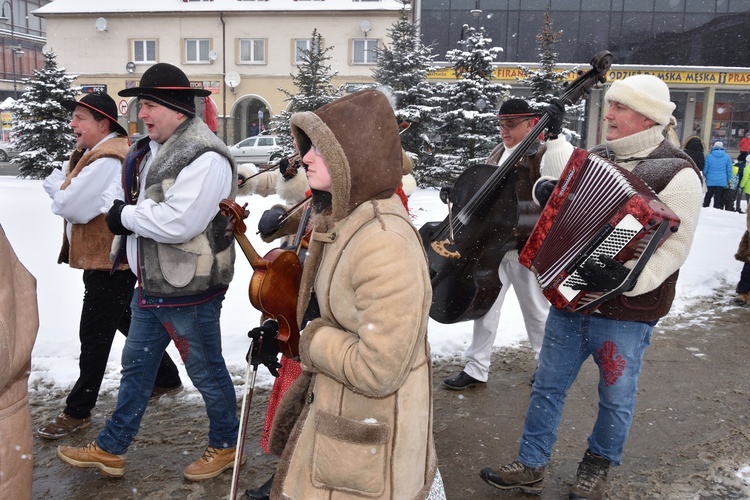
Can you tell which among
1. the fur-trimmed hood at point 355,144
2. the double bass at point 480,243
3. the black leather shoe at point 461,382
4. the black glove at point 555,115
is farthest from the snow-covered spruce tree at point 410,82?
the fur-trimmed hood at point 355,144

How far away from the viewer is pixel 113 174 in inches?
147

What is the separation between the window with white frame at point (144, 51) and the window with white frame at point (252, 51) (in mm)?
4804

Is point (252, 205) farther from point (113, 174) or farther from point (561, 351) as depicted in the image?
point (561, 351)

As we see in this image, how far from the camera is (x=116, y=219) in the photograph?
3.02m

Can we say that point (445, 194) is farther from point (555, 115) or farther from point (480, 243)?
point (555, 115)

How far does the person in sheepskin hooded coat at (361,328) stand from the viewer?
Result: 70.9 inches

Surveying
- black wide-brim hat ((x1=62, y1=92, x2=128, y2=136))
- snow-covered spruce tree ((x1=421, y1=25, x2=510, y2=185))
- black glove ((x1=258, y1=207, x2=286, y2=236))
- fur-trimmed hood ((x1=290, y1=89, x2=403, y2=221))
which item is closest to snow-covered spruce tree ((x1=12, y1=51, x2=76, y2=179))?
snow-covered spruce tree ((x1=421, y1=25, x2=510, y2=185))

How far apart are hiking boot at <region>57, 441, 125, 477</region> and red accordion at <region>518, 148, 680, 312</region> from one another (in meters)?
2.35

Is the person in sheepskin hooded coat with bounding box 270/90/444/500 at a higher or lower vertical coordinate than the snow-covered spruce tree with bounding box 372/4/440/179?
lower

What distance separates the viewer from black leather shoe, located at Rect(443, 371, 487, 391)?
442cm

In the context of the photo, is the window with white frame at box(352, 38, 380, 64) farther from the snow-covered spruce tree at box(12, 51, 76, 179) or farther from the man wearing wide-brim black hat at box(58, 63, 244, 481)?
the man wearing wide-brim black hat at box(58, 63, 244, 481)

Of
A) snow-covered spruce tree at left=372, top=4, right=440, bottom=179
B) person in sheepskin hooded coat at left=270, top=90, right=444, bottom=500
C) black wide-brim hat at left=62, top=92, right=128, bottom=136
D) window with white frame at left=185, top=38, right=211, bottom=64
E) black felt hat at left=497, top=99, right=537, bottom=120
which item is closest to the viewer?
person in sheepskin hooded coat at left=270, top=90, right=444, bottom=500

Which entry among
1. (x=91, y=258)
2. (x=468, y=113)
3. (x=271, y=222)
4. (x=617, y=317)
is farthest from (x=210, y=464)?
(x=468, y=113)

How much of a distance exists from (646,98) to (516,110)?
5.29ft
